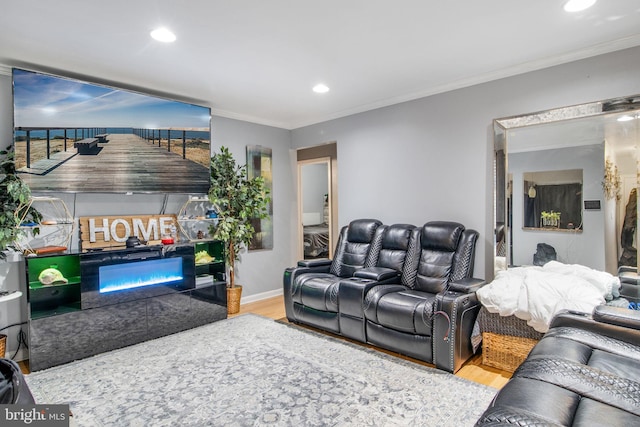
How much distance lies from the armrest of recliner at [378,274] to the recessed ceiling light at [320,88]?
6.39ft

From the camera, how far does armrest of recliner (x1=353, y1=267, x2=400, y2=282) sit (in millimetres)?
3393

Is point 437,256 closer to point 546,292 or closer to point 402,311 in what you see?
point 402,311

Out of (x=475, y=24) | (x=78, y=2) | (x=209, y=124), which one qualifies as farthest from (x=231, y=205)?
(x=475, y=24)

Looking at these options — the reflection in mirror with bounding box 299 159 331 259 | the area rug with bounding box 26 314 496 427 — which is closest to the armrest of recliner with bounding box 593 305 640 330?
the area rug with bounding box 26 314 496 427

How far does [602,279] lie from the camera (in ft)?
8.69

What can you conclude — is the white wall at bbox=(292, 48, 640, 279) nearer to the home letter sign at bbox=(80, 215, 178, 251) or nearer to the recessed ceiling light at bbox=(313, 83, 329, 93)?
the recessed ceiling light at bbox=(313, 83, 329, 93)

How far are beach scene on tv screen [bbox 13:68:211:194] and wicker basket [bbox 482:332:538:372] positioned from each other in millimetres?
3270

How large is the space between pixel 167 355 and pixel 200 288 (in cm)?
92

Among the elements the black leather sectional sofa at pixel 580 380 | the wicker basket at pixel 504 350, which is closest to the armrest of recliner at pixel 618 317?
the black leather sectional sofa at pixel 580 380

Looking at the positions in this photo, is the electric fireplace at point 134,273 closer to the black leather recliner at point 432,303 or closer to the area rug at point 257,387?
the area rug at point 257,387

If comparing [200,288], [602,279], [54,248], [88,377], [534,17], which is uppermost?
[534,17]

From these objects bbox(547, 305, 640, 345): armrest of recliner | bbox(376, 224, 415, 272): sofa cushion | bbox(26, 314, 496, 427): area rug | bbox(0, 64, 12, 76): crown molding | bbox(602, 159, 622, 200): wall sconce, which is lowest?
bbox(26, 314, 496, 427): area rug

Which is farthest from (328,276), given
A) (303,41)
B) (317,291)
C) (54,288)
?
(54,288)

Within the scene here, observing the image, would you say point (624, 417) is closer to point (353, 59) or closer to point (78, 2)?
point (353, 59)
